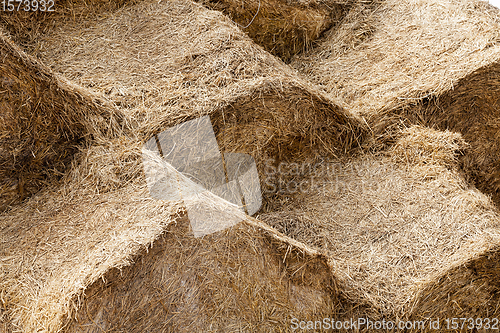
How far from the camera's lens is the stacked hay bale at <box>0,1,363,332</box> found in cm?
280

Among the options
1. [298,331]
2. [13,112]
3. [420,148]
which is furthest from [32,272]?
[420,148]

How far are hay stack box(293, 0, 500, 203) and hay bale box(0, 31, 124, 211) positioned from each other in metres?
2.35

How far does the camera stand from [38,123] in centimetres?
371

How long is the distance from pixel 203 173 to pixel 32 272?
143cm

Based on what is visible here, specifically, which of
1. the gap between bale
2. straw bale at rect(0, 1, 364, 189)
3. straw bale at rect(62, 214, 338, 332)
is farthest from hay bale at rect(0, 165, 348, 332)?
the gap between bale

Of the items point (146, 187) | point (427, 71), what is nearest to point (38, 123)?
point (146, 187)

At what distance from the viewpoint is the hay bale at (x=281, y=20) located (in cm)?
532

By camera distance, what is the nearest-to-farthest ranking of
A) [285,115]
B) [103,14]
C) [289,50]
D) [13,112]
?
[13,112], [285,115], [103,14], [289,50]

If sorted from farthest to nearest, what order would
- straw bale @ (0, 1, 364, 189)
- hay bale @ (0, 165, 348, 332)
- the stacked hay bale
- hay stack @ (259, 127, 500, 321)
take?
1. straw bale @ (0, 1, 364, 189)
2. hay stack @ (259, 127, 500, 321)
3. the stacked hay bale
4. hay bale @ (0, 165, 348, 332)

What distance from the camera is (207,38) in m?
4.47

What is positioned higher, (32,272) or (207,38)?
(207,38)

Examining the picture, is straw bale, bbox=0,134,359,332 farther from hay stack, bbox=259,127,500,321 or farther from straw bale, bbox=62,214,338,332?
hay stack, bbox=259,127,500,321

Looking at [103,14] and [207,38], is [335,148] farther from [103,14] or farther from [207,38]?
[103,14]

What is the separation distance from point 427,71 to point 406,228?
1789mm
